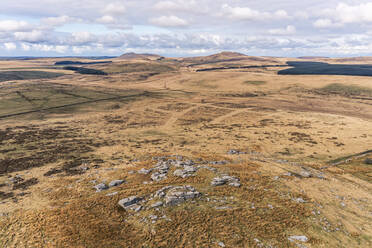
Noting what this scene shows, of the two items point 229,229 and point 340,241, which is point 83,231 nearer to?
point 229,229

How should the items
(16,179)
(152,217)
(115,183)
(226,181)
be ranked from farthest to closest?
(16,179)
(115,183)
(226,181)
(152,217)

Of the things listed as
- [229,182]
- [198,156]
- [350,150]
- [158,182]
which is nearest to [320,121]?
[350,150]

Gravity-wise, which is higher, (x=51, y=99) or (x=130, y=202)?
(x=51, y=99)

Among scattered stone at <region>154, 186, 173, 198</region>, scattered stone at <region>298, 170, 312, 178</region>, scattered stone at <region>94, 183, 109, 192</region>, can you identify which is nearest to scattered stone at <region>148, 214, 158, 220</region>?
scattered stone at <region>154, 186, 173, 198</region>

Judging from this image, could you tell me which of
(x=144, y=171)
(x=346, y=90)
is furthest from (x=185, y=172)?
(x=346, y=90)

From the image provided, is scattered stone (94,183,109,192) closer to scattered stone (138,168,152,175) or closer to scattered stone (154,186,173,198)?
scattered stone (138,168,152,175)

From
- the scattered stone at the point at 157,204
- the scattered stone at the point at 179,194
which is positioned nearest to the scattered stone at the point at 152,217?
the scattered stone at the point at 157,204

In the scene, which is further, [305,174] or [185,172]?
[305,174]

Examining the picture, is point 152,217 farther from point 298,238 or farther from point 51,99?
point 51,99
